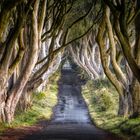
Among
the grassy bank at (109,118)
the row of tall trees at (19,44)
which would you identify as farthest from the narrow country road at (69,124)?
the row of tall trees at (19,44)

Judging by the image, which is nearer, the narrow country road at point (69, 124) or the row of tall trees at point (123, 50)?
the row of tall trees at point (123, 50)

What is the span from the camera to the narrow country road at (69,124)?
1974cm

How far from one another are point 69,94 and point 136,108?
27.2m

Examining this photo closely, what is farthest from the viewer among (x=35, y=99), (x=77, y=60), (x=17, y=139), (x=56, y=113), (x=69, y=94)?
(x=77, y=60)

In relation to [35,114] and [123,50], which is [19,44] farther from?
[35,114]

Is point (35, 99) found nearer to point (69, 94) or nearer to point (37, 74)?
point (37, 74)

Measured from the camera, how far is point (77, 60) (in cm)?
6312

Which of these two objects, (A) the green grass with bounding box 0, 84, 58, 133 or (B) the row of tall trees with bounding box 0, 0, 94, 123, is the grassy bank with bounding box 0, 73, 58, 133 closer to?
(A) the green grass with bounding box 0, 84, 58, 133

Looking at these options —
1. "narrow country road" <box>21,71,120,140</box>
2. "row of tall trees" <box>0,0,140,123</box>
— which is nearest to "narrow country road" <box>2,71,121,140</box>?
"narrow country road" <box>21,71,120,140</box>

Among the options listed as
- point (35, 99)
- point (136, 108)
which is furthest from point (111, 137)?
point (35, 99)

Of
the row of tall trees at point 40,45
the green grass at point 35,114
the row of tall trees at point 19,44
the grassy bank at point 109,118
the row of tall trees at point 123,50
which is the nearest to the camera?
the row of tall trees at point 123,50

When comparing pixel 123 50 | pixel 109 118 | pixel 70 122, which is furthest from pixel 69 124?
pixel 123 50

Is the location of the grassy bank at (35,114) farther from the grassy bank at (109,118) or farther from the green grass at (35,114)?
the grassy bank at (109,118)

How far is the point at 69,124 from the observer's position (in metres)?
27.8
